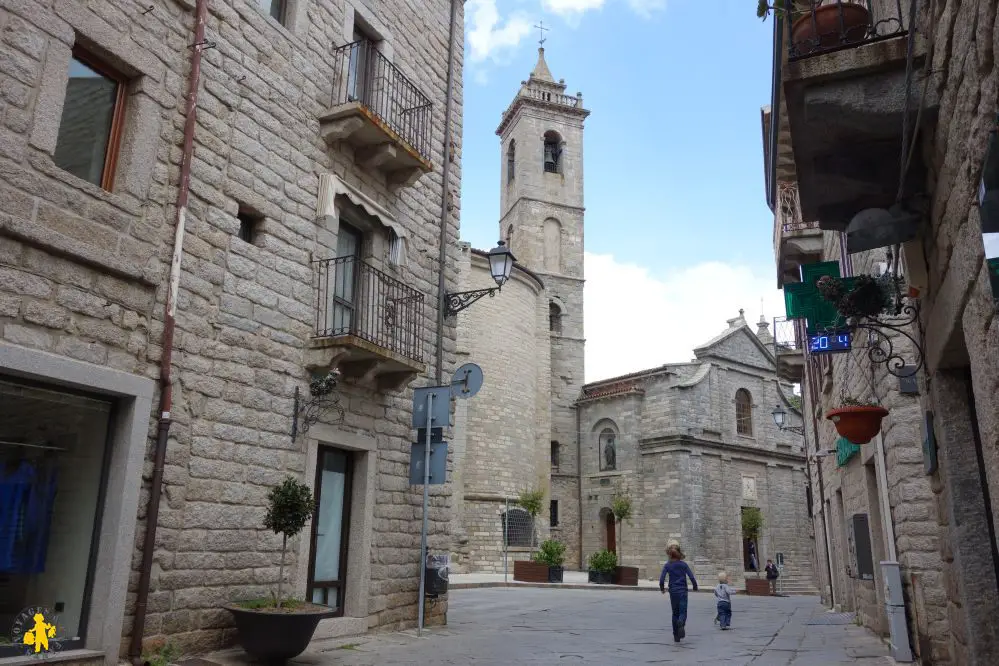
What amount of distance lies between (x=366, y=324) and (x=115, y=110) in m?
3.92

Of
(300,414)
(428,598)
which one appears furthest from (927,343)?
(428,598)

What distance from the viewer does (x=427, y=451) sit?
9.62 metres

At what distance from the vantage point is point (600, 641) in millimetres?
9734

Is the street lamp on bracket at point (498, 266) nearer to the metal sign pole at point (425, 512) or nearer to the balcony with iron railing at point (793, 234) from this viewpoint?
the metal sign pole at point (425, 512)

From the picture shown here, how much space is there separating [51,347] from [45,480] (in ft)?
3.37

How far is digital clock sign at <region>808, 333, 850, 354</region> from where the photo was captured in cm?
879

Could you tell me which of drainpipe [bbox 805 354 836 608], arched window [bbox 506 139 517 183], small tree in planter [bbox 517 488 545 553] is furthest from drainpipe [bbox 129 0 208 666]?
arched window [bbox 506 139 517 183]

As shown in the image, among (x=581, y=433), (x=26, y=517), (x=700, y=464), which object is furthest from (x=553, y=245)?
(x=26, y=517)

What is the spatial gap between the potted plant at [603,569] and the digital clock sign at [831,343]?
1675 cm

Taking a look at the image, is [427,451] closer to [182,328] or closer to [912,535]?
[182,328]

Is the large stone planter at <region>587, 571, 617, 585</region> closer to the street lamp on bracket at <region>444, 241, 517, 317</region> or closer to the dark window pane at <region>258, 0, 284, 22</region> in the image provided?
the street lamp on bracket at <region>444, 241, 517, 317</region>

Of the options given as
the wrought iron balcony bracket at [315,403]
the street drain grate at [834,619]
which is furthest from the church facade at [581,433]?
the wrought iron balcony bracket at [315,403]

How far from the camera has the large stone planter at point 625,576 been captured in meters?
24.3

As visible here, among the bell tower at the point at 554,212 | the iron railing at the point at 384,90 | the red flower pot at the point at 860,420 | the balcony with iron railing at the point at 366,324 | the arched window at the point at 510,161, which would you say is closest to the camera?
the red flower pot at the point at 860,420
